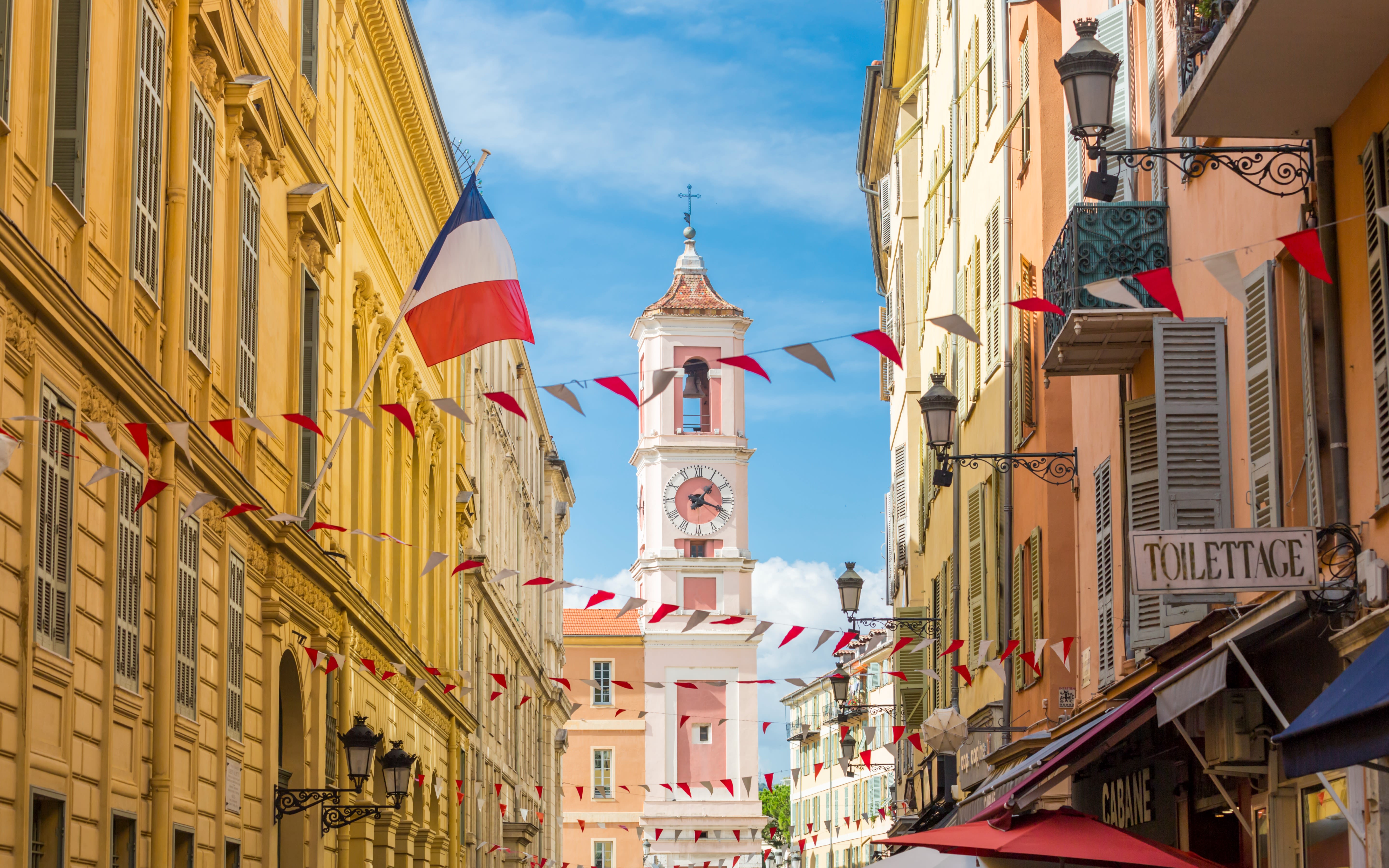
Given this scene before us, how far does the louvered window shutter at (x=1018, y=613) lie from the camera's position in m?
19.4

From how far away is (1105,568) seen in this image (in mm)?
14883

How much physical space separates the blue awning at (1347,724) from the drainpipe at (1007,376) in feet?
39.7

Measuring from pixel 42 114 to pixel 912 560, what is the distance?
89.1ft

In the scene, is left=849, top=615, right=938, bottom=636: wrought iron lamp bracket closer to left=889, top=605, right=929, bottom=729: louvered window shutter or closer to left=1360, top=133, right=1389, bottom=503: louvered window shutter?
left=889, top=605, right=929, bottom=729: louvered window shutter

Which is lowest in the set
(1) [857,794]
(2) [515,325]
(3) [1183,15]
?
(1) [857,794]

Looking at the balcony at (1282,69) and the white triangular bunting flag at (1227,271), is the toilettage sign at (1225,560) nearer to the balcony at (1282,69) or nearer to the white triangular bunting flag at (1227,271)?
the white triangular bunting flag at (1227,271)

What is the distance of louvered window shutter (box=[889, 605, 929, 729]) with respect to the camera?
30.4 meters

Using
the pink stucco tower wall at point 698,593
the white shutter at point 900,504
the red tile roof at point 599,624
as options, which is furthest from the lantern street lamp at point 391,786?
the red tile roof at point 599,624

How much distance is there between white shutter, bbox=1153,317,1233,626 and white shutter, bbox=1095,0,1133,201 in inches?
117

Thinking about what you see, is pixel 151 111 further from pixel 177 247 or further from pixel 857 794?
pixel 857 794

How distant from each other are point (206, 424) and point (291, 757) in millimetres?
5607

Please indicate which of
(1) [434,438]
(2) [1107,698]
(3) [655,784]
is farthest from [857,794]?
(2) [1107,698]

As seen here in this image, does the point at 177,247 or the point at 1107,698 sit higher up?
the point at 177,247

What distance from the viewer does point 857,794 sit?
84.3 m
